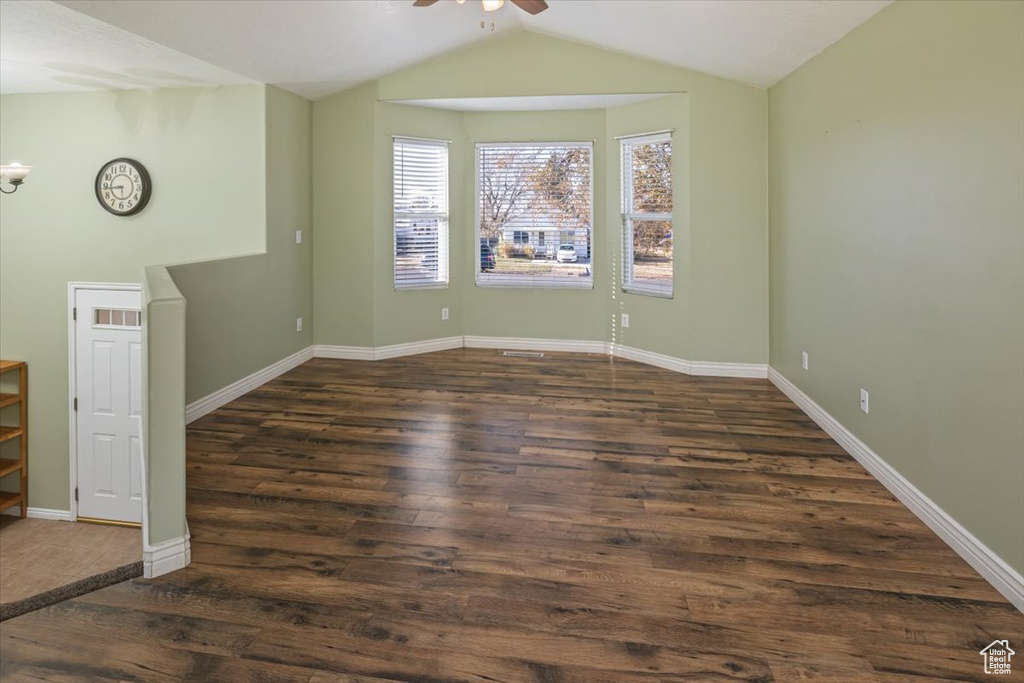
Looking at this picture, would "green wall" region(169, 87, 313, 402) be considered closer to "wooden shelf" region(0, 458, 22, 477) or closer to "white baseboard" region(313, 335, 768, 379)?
"white baseboard" region(313, 335, 768, 379)

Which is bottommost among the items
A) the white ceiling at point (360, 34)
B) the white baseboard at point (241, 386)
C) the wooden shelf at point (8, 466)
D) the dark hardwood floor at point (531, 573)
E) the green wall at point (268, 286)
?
the wooden shelf at point (8, 466)

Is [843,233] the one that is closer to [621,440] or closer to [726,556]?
[621,440]

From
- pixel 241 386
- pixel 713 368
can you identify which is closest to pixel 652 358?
pixel 713 368

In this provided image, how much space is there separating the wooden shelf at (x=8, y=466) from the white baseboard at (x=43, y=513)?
0.38 meters

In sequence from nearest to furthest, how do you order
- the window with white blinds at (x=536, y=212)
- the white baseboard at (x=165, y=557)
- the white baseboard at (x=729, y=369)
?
1. the white baseboard at (x=165, y=557)
2. the white baseboard at (x=729, y=369)
3. the window with white blinds at (x=536, y=212)

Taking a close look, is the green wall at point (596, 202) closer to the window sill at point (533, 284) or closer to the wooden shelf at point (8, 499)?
the window sill at point (533, 284)

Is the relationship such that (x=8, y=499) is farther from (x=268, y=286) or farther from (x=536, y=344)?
(x=536, y=344)

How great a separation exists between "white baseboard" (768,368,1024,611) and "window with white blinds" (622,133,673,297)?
85.9 inches

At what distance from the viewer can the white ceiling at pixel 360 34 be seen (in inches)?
144

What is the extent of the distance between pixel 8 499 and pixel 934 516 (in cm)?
695

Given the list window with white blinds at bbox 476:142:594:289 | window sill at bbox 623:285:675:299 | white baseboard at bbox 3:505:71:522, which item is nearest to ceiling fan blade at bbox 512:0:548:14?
window with white blinds at bbox 476:142:594:289

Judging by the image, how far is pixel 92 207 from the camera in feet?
17.7

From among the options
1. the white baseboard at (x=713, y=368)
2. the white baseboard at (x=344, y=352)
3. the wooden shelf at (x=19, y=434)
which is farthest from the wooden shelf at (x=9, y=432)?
the white baseboard at (x=713, y=368)

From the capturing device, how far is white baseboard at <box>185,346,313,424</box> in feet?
14.3
